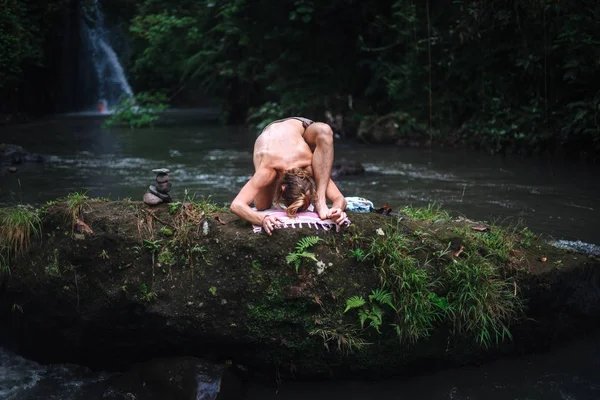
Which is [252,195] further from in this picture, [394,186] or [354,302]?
[394,186]

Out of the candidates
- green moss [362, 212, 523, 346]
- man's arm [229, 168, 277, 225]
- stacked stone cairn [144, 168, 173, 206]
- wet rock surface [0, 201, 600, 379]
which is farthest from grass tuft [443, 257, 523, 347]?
stacked stone cairn [144, 168, 173, 206]

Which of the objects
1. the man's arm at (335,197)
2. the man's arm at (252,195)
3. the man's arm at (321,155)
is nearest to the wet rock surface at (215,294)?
the man's arm at (252,195)

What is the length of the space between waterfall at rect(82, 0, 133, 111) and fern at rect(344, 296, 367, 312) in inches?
1070

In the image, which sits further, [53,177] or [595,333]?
[53,177]

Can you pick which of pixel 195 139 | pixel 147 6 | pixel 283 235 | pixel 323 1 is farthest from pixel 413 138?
pixel 283 235

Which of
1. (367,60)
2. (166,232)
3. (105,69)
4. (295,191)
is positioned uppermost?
(105,69)

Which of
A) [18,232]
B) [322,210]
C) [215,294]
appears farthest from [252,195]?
[18,232]

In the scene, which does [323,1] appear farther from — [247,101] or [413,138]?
[247,101]

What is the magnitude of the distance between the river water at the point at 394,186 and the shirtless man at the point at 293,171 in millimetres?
934

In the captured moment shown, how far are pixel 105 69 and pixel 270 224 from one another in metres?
28.1

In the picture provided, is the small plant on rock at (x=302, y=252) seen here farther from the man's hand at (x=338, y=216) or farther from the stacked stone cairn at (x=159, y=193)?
the stacked stone cairn at (x=159, y=193)

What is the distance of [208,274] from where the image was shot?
5.00 m

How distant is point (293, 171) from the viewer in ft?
18.5

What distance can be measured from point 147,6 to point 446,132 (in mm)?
13449
